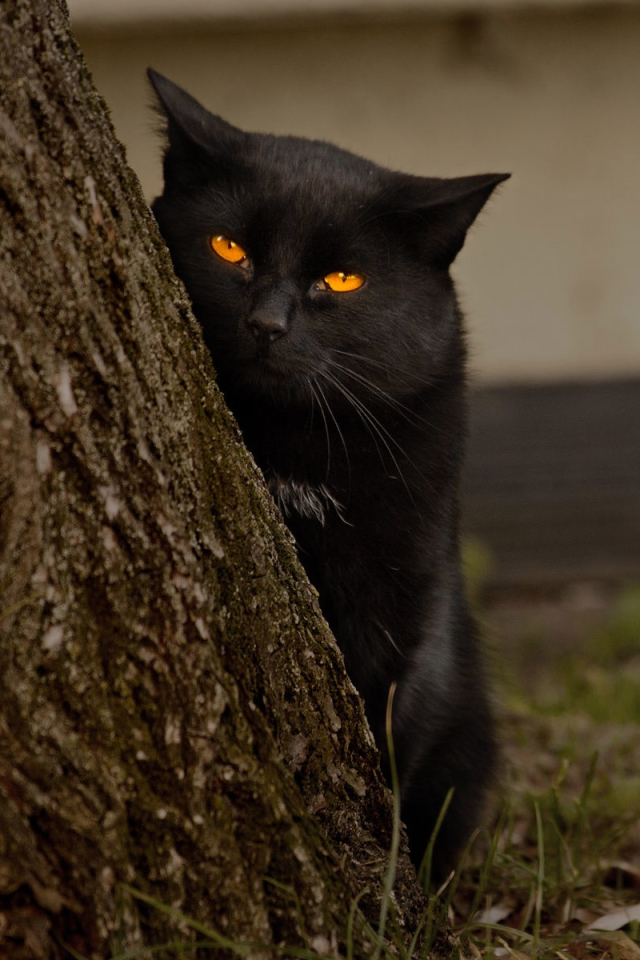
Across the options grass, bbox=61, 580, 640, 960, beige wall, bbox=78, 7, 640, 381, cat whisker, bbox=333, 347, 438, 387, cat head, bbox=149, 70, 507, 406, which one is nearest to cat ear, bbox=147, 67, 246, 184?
cat head, bbox=149, 70, 507, 406

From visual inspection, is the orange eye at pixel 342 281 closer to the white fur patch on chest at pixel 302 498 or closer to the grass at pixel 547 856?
the white fur patch on chest at pixel 302 498

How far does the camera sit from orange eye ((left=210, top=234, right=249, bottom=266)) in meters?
1.73

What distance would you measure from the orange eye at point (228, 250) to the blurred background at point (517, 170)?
7.02 feet

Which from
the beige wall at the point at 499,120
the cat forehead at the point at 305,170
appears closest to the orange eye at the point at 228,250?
the cat forehead at the point at 305,170

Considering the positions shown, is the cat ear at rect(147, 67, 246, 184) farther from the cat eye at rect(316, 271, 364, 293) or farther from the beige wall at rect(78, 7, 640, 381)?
the beige wall at rect(78, 7, 640, 381)

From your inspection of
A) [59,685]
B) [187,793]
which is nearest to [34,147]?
[59,685]

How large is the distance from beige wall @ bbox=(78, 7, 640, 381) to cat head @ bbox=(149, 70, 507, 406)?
210 cm

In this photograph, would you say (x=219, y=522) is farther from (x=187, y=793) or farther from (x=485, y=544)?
(x=485, y=544)

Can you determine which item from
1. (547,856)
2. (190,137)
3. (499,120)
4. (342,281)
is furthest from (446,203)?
(499,120)

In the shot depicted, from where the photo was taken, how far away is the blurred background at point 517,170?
388 centimetres

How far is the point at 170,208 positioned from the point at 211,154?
0.13m

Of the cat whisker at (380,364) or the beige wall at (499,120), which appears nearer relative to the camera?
the cat whisker at (380,364)

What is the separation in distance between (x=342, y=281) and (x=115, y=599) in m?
0.86

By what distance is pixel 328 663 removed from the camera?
4.47 feet
